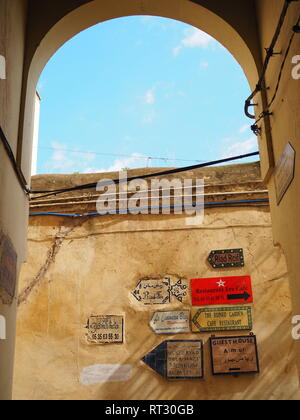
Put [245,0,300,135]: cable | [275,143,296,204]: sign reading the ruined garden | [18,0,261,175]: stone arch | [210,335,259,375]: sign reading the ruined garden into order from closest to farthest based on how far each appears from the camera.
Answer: [245,0,300,135]: cable < [275,143,296,204]: sign reading the ruined garden < [18,0,261,175]: stone arch < [210,335,259,375]: sign reading the ruined garden

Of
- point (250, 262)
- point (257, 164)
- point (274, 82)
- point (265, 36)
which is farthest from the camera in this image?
point (257, 164)

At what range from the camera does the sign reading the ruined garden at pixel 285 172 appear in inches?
128

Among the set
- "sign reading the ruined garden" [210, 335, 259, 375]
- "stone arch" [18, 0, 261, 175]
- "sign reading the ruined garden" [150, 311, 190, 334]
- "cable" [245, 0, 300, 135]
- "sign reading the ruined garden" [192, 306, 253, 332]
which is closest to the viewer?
"cable" [245, 0, 300, 135]

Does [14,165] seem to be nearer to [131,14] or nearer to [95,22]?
[95,22]

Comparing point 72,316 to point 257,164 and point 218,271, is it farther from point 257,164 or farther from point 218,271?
point 257,164

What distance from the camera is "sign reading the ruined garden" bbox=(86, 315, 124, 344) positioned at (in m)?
6.58

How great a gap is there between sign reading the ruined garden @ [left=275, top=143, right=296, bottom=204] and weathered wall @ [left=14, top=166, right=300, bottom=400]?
312 centimetres

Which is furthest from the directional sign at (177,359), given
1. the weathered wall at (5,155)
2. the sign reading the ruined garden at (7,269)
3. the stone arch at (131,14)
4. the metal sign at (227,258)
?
the stone arch at (131,14)

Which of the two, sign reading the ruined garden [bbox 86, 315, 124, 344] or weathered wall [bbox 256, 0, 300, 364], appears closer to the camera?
weathered wall [bbox 256, 0, 300, 364]

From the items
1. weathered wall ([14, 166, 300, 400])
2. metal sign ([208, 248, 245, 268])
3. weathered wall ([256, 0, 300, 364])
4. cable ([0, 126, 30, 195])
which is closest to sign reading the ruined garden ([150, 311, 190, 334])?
weathered wall ([14, 166, 300, 400])

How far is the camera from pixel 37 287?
696cm

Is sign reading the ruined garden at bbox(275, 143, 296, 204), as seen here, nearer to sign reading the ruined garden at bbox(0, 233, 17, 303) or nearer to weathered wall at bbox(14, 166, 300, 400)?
sign reading the ruined garden at bbox(0, 233, 17, 303)
